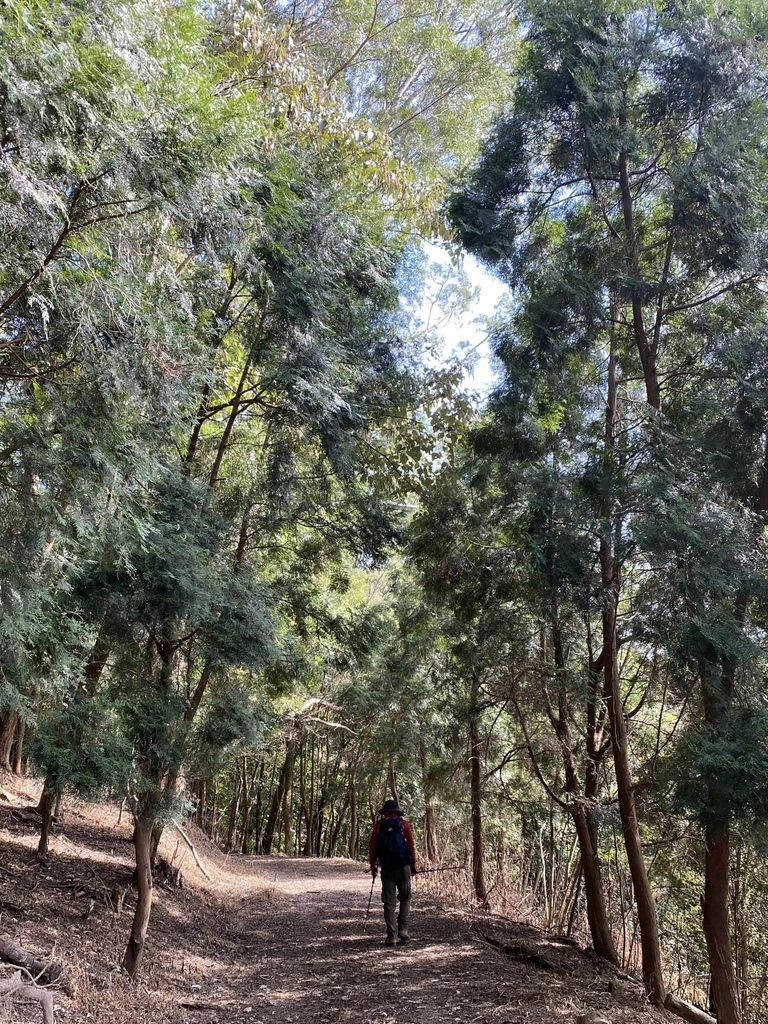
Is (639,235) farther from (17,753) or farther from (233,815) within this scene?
(233,815)

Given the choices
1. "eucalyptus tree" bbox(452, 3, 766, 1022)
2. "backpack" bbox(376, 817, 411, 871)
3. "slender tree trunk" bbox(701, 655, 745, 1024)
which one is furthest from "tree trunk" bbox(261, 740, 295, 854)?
"eucalyptus tree" bbox(452, 3, 766, 1022)

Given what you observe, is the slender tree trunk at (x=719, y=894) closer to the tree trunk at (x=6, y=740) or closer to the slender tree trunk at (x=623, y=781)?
the slender tree trunk at (x=623, y=781)

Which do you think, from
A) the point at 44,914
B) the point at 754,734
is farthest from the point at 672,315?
the point at 44,914

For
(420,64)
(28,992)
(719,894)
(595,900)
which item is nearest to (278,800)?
(595,900)

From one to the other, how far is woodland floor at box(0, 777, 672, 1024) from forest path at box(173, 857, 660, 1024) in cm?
2

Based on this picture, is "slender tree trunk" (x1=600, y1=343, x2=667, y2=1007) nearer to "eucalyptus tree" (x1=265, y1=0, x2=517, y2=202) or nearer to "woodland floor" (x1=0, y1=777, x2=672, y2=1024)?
"woodland floor" (x1=0, y1=777, x2=672, y2=1024)

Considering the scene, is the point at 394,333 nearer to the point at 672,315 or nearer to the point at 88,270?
the point at 672,315

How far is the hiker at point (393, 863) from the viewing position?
8289 millimetres

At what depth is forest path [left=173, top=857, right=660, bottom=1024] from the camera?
5723mm

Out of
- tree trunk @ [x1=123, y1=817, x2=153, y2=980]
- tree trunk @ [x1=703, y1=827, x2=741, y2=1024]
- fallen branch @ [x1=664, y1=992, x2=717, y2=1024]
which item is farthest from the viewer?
fallen branch @ [x1=664, y1=992, x2=717, y2=1024]

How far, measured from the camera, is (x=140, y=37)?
A: 3670 mm

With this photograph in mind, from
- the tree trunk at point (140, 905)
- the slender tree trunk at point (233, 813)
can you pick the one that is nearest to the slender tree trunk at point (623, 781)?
the tree trunk at point (140, 905)

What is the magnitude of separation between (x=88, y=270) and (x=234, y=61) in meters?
5.53

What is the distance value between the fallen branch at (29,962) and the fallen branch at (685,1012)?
5.26 meters
